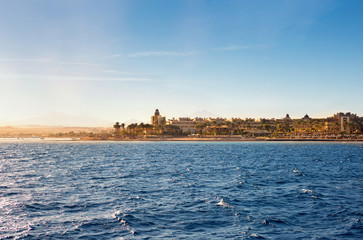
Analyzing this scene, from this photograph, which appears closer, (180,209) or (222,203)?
(180,209)

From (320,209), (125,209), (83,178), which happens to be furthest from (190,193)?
(83,178)

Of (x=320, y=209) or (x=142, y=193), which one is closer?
(x=320, y=209)

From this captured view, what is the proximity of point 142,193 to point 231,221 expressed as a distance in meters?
14.7

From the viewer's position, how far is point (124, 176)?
55.2m

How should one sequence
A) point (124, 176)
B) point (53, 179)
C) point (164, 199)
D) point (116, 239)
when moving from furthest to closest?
point (124, 176) < point (53, 179) < point (164, 199) < point (116, 239)

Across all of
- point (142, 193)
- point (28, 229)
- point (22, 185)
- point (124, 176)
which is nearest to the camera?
point (28, 229)

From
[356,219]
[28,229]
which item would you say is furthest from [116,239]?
[356,219]

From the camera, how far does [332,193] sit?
129 feet

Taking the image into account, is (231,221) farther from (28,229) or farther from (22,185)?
(22,185)

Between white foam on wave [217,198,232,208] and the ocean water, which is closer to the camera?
the ocean water

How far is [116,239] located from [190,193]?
57.7ft

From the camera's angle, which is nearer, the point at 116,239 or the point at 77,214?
the point at 116,239

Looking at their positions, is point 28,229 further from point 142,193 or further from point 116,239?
point 142,193

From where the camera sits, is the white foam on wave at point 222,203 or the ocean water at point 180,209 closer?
the ocean water at point 180,209
